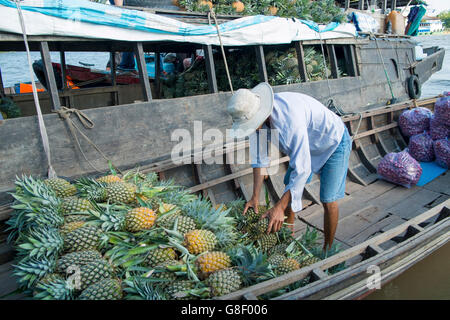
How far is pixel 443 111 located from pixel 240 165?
3.87 meters

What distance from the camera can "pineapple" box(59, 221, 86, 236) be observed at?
1871 millimetres

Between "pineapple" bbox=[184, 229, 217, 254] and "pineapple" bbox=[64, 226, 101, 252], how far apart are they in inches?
22.2

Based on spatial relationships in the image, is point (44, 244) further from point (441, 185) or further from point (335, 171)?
point (441, 185)

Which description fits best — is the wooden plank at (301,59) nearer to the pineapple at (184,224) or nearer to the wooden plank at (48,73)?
the wooden plank at (48,73)

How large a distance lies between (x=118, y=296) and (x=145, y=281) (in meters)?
0.15

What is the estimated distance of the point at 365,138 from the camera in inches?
227

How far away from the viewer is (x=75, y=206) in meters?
2.09

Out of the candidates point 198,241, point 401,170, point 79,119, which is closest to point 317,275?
point 198,241

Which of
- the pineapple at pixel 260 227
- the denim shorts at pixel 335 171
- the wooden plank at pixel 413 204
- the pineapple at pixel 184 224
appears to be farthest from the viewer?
the wooden plank at pixel 413 204

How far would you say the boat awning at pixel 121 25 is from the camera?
3.04 metres

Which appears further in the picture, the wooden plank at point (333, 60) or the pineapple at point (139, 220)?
the wooden plank at point (333, 60)

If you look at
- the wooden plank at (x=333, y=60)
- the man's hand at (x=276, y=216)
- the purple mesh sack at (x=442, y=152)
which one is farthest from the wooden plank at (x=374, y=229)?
the wooden plank at (x=333, y=60)

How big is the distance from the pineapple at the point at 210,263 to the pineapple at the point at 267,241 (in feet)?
2.17
